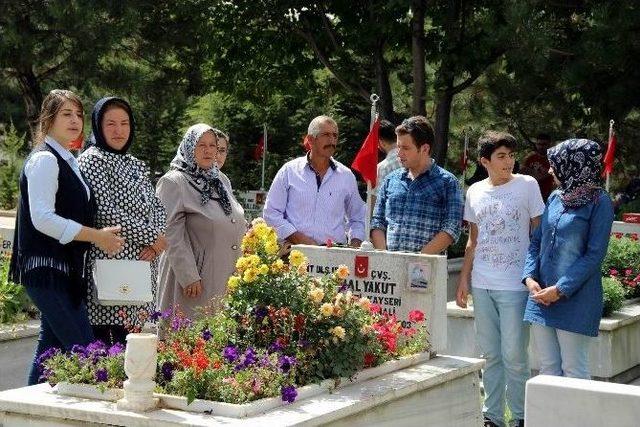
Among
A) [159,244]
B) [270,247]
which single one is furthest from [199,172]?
[270,247]

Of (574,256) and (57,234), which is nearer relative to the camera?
(57,234)

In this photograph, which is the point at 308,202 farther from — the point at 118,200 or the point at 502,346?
the point at 118,200

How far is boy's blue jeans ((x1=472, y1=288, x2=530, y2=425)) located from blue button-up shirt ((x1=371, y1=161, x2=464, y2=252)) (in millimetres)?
436

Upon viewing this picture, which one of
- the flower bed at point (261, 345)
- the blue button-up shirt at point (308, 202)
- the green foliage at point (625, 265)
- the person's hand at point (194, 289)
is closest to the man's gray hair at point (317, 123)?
the blue button-up shirt at point (308, 202)

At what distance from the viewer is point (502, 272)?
7.09 meters

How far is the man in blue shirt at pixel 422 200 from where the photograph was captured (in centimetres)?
724

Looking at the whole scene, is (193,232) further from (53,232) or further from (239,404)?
(239,404)

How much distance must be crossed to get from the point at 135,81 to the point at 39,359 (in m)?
14.6

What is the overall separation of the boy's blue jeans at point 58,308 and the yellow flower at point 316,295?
1073 mm

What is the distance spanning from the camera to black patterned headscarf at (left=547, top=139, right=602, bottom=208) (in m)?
6.57

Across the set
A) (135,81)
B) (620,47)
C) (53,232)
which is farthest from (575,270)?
(135,81)

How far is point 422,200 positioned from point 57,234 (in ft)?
7.90

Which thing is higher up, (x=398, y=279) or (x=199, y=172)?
(x=199, y=172)

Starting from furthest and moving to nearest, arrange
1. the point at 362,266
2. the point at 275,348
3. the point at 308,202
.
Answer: the point at 308,202 → the point at 362,266 → the point at 275,348
